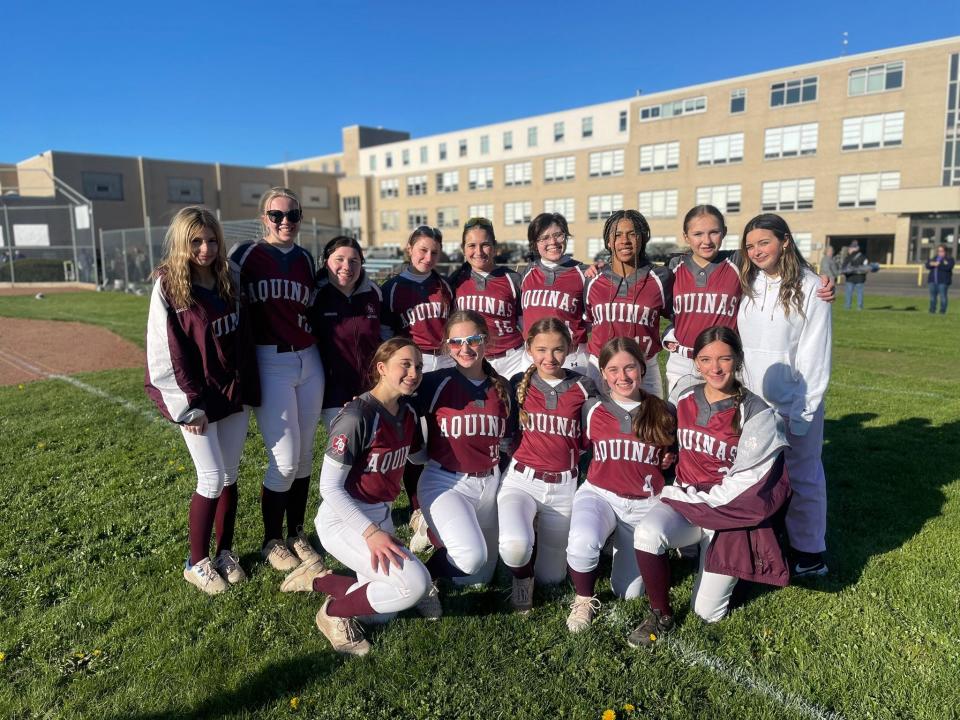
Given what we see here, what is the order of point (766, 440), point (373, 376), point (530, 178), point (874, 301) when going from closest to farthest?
point (766, 440), point (373, 376), point (874, 301), point (530, 178)

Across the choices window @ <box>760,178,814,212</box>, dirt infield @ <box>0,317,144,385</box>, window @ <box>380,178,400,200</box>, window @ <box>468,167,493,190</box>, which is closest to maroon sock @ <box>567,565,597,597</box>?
dirt infield @ <box>0,317,144,385</box>

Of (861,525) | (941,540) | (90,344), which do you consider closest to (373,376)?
(861,525)

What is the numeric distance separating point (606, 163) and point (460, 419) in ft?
162

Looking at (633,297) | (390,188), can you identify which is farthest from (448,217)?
(633,297)

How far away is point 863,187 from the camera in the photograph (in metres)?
38.9

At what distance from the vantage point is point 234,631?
3125 mm

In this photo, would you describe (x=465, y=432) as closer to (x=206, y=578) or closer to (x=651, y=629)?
(x=651, y=629)

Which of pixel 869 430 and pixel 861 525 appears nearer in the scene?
pixel 861 525

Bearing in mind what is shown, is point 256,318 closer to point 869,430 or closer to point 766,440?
point 766,440

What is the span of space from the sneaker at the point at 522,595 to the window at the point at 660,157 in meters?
46.9

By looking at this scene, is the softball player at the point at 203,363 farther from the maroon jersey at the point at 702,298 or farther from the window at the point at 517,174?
the window at the point at 517,174

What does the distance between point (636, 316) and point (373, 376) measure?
1.70m

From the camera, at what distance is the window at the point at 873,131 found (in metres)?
37.5

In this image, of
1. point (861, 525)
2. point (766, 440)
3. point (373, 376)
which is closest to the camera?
point (766, 440)
